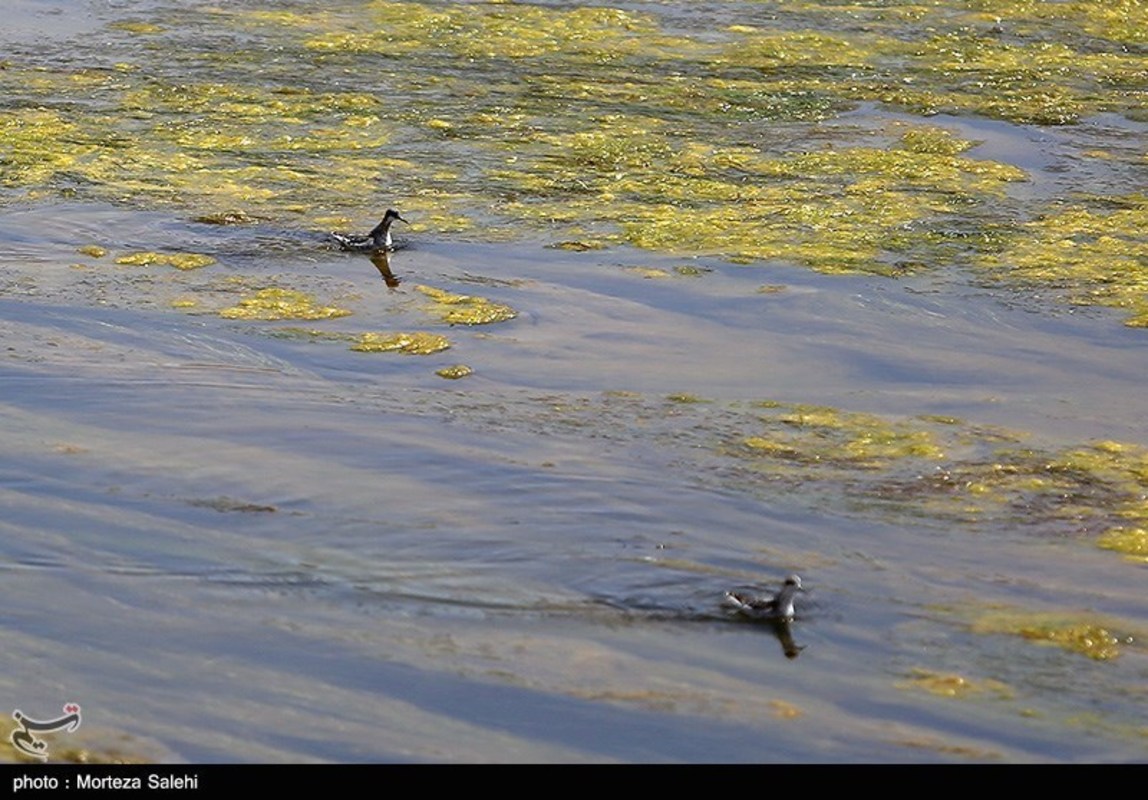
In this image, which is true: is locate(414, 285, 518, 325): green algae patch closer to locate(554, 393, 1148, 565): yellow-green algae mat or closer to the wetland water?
the wetland water

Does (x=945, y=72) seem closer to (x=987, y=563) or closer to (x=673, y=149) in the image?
(x=673, y=149)

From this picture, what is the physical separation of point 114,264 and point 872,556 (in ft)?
14.3

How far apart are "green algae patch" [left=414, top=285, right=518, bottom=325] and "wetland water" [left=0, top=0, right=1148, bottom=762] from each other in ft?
0.12

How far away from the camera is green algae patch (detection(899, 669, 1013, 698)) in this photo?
5.14 meters

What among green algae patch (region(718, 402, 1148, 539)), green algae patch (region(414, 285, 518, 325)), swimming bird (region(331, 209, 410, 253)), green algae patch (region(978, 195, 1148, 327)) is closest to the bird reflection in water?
swimming bird (region(331, 209, 410, 253))

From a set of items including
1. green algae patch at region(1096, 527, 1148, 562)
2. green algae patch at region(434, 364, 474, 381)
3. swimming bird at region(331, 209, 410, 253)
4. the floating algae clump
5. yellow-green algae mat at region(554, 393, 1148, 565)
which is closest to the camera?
green algae patch at region(1096, 527, 1148, 562)

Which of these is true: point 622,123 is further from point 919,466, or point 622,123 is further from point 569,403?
point 919,466

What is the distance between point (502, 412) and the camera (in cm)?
710

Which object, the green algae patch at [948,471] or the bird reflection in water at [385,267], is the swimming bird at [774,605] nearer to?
the green algae patch at [948,471]

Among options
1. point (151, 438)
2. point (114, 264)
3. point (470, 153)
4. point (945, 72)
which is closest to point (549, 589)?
point (151, 438)

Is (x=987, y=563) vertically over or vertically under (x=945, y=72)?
under

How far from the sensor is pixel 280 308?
818cm

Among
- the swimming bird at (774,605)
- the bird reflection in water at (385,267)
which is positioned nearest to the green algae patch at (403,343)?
the bird reflection in water at (385,267)

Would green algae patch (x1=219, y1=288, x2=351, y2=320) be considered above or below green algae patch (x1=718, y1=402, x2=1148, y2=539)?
above
